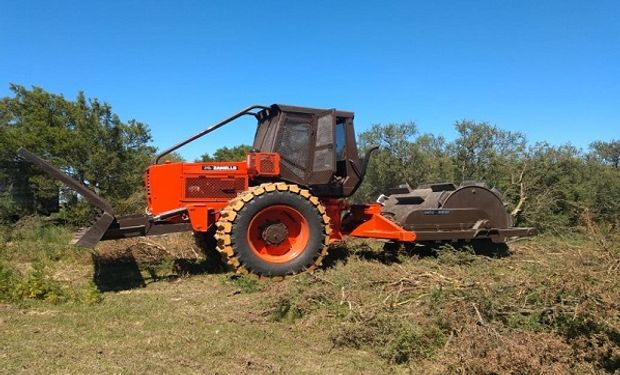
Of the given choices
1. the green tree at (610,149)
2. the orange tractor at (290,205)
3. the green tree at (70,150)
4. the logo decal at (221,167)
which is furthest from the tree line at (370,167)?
the green tree at (610,149)

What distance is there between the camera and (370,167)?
1570cm

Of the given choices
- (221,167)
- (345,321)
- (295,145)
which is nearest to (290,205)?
(295,145)

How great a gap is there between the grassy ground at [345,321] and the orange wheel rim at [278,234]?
0.72 metres

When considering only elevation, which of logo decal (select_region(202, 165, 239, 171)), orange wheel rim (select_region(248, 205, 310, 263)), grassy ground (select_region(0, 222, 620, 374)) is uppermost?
logo decal (select_region(202, 165, 239, 171))

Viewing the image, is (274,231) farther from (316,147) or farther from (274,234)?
(316,147)

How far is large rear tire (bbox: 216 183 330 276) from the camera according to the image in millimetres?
6898

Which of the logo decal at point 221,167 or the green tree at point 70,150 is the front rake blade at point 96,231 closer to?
the logo decal at point 221,167

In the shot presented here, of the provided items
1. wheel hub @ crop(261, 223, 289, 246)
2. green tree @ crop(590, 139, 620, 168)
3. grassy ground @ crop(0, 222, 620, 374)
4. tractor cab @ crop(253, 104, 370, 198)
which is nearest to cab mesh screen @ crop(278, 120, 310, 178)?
tractor cab @ crop(253, 104, 370, 198)

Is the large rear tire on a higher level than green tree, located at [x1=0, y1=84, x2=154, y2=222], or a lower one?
lower

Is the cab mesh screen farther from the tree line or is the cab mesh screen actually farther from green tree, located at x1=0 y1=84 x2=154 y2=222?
green tree, located at x1=0 y1=84 x2=154 y2=222

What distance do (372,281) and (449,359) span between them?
2013mm

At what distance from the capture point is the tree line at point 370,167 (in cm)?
1209

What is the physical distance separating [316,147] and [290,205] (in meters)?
1.18

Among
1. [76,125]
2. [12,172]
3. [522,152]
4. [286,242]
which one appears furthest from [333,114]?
[12,172]
